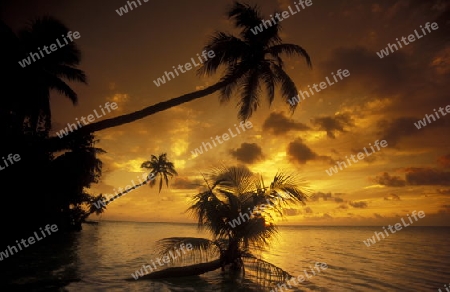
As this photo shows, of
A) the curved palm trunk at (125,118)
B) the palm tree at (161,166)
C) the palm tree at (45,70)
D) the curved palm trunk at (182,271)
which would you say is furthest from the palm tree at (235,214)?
the palm tree at (161,166)

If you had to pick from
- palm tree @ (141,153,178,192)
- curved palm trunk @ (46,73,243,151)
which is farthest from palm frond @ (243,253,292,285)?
palm tree @ (141,153,178,192)

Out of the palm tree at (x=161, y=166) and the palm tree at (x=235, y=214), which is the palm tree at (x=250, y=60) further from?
the palm tree at (x=161, y=166)

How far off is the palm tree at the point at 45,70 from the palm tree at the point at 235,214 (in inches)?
372

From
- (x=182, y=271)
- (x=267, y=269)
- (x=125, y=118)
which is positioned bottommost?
(x=267, y=269)

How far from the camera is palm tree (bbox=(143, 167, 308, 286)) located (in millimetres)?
10227

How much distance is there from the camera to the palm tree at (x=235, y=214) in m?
10.2

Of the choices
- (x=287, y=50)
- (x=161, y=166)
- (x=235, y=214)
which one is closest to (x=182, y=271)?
(x=235, y=214)

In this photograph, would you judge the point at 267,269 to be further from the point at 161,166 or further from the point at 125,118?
the point at 161,166

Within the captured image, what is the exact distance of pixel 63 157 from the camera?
51.0 feet

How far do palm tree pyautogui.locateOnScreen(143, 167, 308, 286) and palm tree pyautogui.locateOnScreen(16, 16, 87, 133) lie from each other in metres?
9.45

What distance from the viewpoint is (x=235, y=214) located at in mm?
10711

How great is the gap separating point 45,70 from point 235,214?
17573mm

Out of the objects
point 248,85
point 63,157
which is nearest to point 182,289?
point 248,85

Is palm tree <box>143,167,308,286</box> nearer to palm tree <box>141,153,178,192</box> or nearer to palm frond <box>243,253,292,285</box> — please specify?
palm frond <box>243,253,292,285</box>
